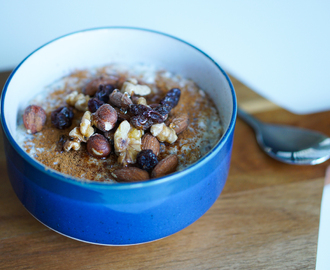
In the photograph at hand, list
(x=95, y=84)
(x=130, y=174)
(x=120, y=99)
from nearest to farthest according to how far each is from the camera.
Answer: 1. (x=130, y=174)
2. (x=120, y=99)
3. (x=95, y=84)

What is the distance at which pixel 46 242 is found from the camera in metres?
0.74

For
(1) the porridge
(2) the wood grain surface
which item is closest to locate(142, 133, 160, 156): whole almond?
(1) the porridge

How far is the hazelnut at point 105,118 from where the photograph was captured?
69 centimetres

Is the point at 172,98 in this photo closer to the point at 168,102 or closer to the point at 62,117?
the point at 168,102

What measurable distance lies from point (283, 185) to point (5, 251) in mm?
701

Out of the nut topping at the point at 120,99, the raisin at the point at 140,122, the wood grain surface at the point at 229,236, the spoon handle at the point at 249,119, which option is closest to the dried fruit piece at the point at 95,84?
the nut topping at the point at 120,99

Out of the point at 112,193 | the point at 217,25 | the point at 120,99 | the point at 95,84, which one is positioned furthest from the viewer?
the point at 217,25

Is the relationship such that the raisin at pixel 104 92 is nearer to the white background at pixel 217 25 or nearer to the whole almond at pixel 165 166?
the whole almond at pixel 165 166

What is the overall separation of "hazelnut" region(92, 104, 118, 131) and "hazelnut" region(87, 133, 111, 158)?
21mm

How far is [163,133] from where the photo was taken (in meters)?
0.72

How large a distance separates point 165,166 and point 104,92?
10.1 inches

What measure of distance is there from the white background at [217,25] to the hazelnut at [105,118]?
828 millimetres

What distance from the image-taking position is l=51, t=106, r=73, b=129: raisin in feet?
2.48

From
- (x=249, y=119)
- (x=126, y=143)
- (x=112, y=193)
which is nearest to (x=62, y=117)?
(x=126, y=143)
